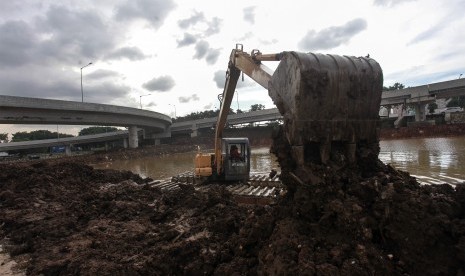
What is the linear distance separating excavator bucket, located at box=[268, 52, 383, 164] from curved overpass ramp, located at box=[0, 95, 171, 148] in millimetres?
31028

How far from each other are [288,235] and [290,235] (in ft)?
0.11

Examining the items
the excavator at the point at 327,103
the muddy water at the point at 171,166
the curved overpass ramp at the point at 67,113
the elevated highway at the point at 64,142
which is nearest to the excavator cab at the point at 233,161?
the muddy water at the point at 171,166

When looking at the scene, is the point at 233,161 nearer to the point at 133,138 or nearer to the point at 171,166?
the point at 171,166

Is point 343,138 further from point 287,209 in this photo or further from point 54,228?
point 54,228

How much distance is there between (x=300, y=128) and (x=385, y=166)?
1750mm

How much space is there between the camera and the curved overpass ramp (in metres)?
30.6

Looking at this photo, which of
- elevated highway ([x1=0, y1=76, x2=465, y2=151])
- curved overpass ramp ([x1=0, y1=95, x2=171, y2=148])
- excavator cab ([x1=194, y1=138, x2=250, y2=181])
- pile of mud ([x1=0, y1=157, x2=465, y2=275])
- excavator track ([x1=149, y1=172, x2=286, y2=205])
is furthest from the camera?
elevated highway ([x1=0, y1=76, x2=465, y2=151])

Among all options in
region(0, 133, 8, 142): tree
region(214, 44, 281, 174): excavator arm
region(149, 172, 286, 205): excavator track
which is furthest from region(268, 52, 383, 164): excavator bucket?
region(0, 133, 8, 142): tree

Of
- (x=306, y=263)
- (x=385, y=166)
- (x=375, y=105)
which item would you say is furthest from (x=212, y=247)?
(x=375, y=105)

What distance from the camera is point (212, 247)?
18.6 ft

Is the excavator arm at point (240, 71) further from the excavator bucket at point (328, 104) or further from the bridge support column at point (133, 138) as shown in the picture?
the bridge support column at point (133, 138)

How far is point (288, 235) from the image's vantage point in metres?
4.57

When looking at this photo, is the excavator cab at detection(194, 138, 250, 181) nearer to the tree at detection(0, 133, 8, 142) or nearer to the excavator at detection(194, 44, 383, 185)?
the excavator at detection(194, 44, 383, 185)

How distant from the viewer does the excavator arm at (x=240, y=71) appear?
281 inches
